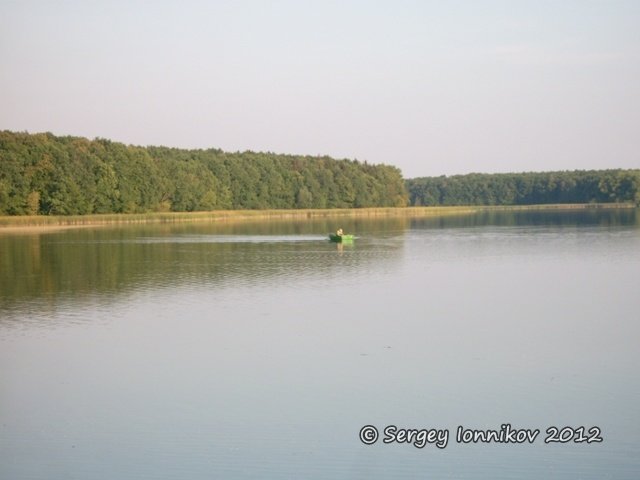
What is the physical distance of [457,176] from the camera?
153 metres

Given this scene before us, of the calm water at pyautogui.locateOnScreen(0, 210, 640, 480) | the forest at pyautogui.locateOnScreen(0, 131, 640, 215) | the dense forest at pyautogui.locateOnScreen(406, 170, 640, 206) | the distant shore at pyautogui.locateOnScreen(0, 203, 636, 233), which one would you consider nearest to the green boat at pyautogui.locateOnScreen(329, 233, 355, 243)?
the calm water at pyautogui.locateOnScreen(0, 210, 640, 480)

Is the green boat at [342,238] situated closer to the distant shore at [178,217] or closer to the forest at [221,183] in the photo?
the distant shore at [178,217]

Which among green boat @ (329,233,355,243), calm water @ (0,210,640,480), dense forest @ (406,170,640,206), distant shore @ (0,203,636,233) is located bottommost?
calm water @ (0,210,640,480)

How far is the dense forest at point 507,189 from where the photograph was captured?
139625 mm

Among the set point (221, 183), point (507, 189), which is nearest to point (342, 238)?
point (221, 183)

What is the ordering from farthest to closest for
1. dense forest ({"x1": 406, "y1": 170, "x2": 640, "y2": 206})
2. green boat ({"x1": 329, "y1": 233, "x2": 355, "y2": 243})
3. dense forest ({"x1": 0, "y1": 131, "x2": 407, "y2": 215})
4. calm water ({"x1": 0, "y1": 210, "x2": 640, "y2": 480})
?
dense forest ({"x1": 406, "y1": 170, "x2": 640, "y2": 206}), dense forest ({"x1": 0, "y1": 131, "x2": 407, "y2": 215}), green boat ({"x1": 329, "y1": 233, "x2": 355, "y2": 243}), calm water ({"x1": 0, "y1": 210, "x2": 640, "y2": 480})

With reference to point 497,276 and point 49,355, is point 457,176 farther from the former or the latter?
point 49,355

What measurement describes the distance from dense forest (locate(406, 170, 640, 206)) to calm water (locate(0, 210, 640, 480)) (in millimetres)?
116853

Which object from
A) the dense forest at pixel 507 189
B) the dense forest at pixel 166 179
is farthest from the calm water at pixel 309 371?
the dense forest at pixel 507 189

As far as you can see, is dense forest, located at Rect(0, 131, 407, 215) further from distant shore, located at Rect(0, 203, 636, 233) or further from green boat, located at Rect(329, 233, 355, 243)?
green boat, located at Rect(329, 233, 355, 243)

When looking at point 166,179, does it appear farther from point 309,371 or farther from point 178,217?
point 309,371

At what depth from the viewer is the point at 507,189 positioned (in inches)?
5778

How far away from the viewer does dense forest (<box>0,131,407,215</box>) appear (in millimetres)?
65562

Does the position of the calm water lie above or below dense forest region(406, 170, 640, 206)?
below
